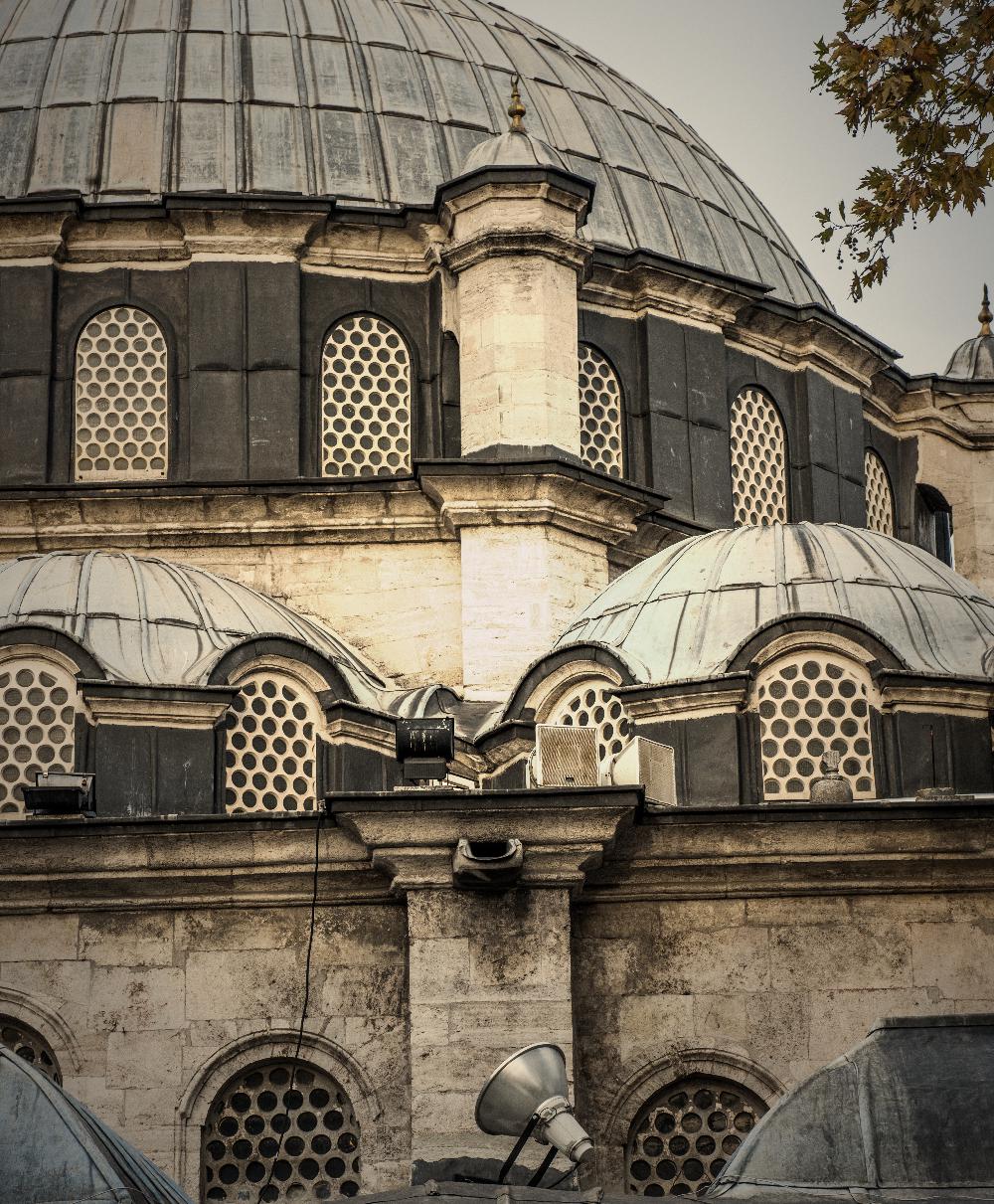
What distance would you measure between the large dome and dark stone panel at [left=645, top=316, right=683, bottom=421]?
1562mm

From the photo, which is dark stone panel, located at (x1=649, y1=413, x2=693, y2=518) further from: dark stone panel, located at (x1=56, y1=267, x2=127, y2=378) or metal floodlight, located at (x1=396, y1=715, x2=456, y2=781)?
metal floodlight, located at (x1=396, y1=715, x2=456, y2=781)

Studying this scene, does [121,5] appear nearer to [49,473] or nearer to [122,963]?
[49,473]

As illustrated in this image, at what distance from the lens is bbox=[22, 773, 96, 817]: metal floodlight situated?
857 inches

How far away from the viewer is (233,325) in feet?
97.0

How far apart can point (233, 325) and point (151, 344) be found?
0.91 metres

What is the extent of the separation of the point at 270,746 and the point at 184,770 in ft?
3.24

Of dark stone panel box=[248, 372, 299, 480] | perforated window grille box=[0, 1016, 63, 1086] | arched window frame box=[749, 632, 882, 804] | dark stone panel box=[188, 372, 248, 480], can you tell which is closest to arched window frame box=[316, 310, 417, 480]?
dark stone panel box=[248, 372, 299, 480]

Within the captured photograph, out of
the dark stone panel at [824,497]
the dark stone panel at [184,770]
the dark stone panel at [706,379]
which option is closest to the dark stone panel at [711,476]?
the dark stone panel at [706,379]

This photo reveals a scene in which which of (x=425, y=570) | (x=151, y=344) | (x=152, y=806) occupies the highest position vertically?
(x=151, y=344)

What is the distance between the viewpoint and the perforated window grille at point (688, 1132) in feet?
68.2

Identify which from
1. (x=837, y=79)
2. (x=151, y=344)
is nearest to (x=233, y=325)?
(x=151, y=344)

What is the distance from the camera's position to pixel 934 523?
34.2 m

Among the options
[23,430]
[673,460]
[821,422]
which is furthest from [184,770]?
[821,422]

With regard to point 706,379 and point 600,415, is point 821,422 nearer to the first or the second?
point 706,379
